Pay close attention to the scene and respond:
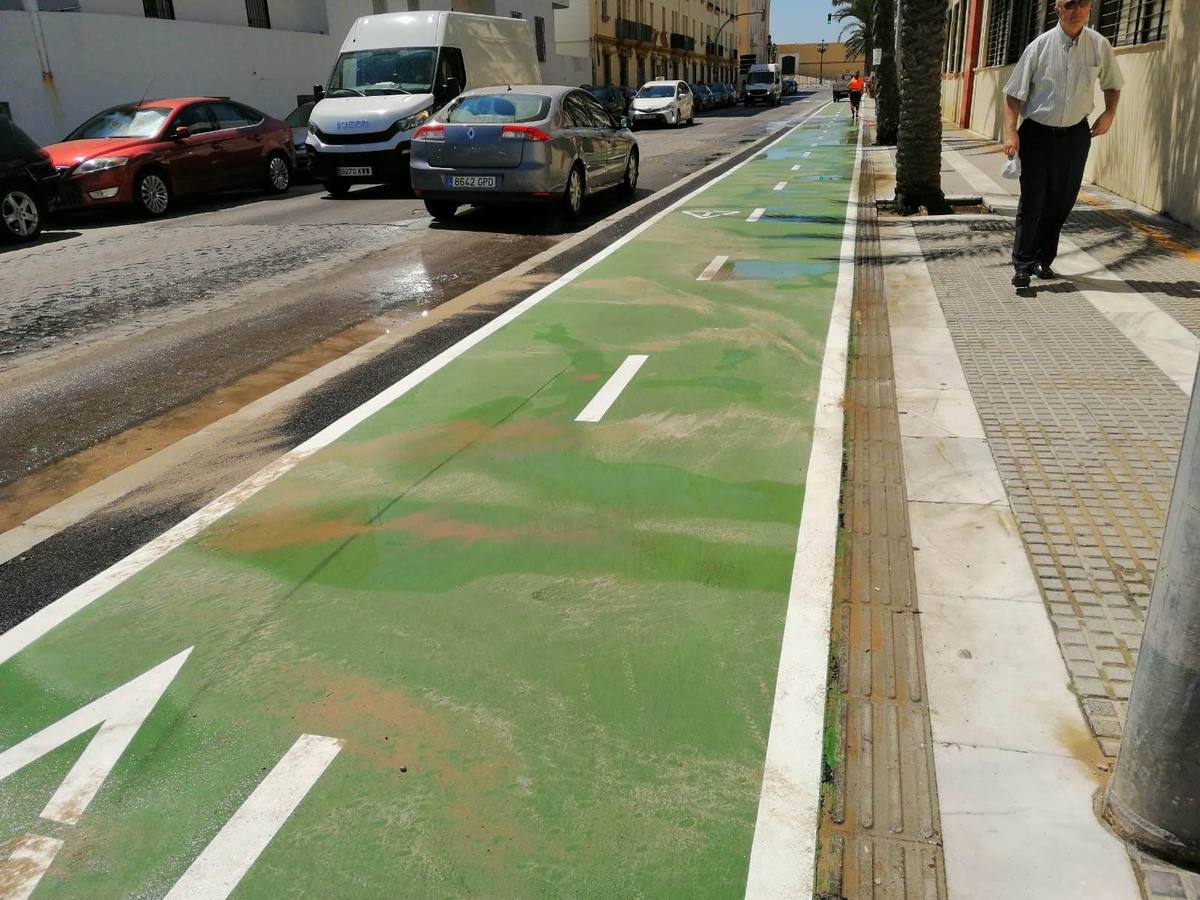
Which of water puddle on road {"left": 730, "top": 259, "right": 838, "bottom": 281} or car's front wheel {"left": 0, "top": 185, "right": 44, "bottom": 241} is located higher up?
car's front wheel {"left": 0, "top": 185, "right": 44, "bottom": 241}

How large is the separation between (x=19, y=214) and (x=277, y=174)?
18.6 feet

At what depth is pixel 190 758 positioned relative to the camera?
2.82m

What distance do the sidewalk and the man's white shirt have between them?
1.40 meters

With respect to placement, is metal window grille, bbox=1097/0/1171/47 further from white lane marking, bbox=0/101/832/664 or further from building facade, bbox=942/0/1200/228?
white lane marking, bbox=0/101/832/664

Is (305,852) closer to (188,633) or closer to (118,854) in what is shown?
(118,854)

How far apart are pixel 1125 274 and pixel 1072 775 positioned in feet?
22.8

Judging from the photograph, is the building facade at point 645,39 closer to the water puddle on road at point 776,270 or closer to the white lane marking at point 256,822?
the water puddle on road at point 776,270

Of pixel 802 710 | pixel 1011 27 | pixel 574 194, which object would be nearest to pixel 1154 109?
pixel 574 194

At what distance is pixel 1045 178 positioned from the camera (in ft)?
24.0

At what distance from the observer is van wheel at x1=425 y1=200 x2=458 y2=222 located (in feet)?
42.5

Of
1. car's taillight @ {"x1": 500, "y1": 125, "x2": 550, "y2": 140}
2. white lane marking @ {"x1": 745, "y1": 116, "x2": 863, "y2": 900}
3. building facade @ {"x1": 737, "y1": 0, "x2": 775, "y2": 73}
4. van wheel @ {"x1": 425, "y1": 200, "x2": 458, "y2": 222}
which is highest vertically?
building facade @ {"x1": 737, "y1": 0, "x2": 775, "y2": 73}

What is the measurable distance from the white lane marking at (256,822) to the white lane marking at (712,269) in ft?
22.9

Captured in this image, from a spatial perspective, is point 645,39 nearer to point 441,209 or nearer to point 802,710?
point 441,209

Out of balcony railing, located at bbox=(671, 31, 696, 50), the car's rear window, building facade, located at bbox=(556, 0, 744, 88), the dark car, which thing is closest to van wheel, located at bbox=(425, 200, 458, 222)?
the car's rear window
